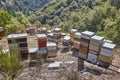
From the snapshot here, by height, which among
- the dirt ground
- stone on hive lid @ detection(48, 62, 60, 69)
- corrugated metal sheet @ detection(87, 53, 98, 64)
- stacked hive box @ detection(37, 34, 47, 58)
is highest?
stacked hive box @ detection(37, 34, 47, 58)

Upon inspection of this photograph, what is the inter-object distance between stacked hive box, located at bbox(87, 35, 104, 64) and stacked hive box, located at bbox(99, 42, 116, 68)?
223mm

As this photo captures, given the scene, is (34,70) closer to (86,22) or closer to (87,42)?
(87,42)

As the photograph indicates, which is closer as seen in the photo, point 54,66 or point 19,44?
point 54,66

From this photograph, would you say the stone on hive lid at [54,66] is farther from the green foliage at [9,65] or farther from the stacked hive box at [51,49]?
the green foliage at [9,65]

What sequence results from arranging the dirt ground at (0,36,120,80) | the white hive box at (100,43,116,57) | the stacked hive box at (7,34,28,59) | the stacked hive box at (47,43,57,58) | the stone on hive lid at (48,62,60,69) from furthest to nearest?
the stacked hive box at (47,43,57,58) → the stacked hive box at (7,34,28,59) → the stone on hive lid at (48,62,60,69) → the white hive box at (100,43,116,57) → the dirt ground at (0,36,120,80)

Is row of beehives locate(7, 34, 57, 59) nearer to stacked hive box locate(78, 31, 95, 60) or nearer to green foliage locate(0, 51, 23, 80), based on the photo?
stacked hive box locate(78, 31, 95, 60)

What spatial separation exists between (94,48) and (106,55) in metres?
0.57

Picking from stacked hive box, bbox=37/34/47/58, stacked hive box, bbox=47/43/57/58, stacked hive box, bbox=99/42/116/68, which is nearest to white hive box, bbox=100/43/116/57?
stacked hive box, bbox=99/42/116/68

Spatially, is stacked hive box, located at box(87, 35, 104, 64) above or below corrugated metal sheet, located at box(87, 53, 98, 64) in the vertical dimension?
above

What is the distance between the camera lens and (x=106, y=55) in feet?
28.7

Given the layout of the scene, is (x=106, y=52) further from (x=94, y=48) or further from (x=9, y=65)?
(x=9, y=65)

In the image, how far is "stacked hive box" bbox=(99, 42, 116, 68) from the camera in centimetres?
863

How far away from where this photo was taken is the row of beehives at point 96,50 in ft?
28.6

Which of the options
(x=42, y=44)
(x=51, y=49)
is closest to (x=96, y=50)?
(x=51, y=49)
